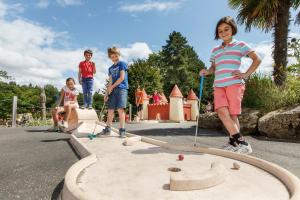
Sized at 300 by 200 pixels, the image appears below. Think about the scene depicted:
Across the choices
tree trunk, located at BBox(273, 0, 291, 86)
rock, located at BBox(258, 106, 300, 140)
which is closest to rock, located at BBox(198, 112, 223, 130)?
rock, located at BBox(258, 106, 300, 140)

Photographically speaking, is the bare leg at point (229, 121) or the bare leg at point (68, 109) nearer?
the bare leg at point (229, 121)

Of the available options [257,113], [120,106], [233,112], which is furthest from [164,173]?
[257,113]

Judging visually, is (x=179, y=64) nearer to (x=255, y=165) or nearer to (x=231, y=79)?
(x=231, y=79)

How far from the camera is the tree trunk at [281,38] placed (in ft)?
34.3

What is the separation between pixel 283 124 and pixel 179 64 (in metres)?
45.8

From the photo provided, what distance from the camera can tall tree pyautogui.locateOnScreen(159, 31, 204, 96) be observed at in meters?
50.3

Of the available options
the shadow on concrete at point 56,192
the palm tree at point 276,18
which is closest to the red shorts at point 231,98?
the shadow on concrete at point 56,192

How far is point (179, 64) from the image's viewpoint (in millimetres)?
52281

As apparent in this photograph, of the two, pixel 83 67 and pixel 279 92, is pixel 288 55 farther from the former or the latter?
pixel 83 67

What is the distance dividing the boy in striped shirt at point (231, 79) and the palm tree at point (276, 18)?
20.8 feet

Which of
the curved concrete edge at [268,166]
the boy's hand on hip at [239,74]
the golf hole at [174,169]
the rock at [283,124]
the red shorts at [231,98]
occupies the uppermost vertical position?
the boy's hand on hip at [239,74]

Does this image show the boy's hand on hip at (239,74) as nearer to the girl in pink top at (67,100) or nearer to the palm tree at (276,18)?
the girl in pink top at (67,100)

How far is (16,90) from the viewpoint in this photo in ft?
253

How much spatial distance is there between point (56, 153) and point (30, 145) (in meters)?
1.26
